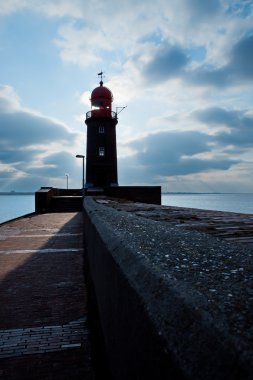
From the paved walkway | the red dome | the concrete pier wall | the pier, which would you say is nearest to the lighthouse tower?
the red dome

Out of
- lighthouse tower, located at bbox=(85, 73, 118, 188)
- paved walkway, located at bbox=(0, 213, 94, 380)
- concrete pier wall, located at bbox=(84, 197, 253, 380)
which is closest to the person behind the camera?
concrete pier wall, located at bbox=(84, 197, 253, 380)

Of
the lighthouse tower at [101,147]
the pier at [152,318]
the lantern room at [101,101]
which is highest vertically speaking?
the lantern room at [101,101]

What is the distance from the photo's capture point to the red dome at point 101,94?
125ft

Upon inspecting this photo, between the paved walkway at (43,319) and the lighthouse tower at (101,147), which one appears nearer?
the paved walkway at (43,319)

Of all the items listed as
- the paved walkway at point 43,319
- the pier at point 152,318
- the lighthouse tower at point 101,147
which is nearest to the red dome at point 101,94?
the lighthouse tower at point 101,147

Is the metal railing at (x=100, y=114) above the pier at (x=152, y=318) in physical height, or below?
above

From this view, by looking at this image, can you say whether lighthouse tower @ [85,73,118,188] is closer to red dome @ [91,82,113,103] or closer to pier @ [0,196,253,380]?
red dome @ [91,82,113,103]

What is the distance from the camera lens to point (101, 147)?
37750 millimetres

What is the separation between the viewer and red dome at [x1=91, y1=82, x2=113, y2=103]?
125 feet

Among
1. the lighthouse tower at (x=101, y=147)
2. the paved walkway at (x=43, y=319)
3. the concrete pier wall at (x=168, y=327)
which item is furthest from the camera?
the lighthouse tower at (x=101, y=147)

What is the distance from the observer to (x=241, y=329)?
2.85 ft

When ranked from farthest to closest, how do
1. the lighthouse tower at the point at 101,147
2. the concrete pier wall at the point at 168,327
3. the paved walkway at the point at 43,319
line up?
the lighthouse tower at the point at 101,147 < the paved walkway at the point at 43,319 < the concrete pier wall at the point at 168,327

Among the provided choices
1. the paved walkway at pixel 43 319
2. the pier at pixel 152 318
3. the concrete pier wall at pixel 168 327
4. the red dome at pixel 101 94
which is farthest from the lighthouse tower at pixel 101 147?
the concrete pier wall at pixel 168 327

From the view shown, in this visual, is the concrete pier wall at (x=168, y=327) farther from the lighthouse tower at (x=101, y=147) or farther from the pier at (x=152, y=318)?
the lighthouse tower at (x=101, y=147)
